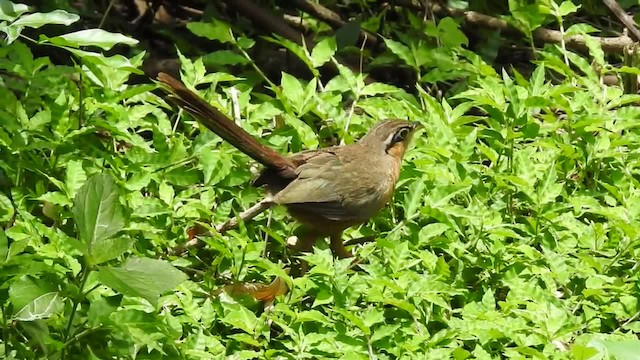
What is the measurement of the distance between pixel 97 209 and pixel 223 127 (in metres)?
1.40

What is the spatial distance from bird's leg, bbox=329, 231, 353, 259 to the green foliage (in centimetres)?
7

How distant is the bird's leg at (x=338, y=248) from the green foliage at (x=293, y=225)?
0.07m

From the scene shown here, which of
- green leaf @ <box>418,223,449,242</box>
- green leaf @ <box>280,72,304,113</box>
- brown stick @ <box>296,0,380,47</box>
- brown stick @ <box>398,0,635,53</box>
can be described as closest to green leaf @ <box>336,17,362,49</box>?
brown stick @ <box>296,0,380,47</box>

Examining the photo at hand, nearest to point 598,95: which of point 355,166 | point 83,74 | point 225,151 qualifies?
point 355,166

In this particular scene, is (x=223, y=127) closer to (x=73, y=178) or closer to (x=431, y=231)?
(x=73, y=178)

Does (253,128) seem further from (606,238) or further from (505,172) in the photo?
(606,238)

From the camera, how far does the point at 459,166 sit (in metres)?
4.63

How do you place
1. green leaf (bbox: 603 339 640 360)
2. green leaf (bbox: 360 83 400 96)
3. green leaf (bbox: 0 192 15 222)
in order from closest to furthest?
green leaf (bbox: 603 339 640 360) < green leaf (bbox: 0 192 15 222) < green leaf (bbox: 360 83 400 96)

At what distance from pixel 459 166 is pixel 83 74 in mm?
1740

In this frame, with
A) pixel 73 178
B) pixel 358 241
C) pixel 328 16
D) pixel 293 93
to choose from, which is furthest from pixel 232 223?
pixel 328 16

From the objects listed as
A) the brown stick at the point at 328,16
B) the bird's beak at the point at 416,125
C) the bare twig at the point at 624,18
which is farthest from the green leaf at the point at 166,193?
the bare twig at the point at 624,18

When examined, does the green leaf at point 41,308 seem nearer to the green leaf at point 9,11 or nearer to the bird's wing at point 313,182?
the green leaf at point 9,11

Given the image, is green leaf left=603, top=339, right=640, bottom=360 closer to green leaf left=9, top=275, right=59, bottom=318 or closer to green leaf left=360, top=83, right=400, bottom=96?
green leaf left=9, top=275, right=59, bottom=318

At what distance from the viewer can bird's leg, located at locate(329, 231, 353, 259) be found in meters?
4.45
